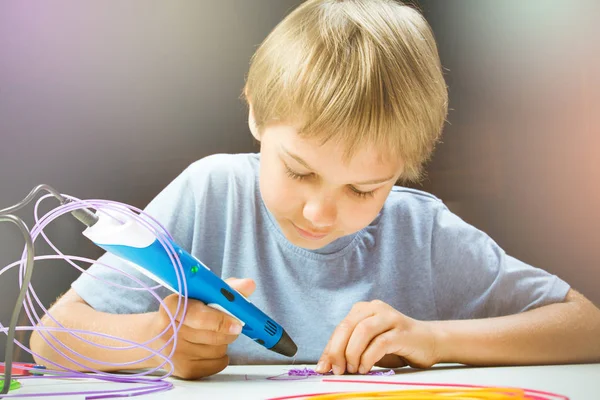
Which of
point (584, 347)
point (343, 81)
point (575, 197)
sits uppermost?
point (343, 81)

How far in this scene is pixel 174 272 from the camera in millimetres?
430

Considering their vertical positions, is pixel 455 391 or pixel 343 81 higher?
pixel 343 81

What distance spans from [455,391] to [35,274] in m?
0.35

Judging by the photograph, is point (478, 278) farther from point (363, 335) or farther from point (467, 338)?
point (363, 335)

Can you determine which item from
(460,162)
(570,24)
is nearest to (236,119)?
(460,162)

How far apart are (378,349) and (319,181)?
0.45ft

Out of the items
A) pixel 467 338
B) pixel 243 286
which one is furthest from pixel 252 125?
pixel 467 338

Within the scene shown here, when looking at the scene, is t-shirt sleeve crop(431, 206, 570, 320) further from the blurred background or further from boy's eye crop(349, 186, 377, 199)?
boy's eye crop(349, 186, 377, 199)

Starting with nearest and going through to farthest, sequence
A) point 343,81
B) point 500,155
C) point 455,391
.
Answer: point 455,391, point 343,81, point 500,155

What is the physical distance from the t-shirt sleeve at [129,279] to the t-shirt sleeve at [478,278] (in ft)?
0.85

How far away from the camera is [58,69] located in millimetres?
541

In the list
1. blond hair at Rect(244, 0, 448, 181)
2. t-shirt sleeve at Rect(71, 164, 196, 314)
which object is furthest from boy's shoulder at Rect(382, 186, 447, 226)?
t-shirt sleeve at Rect(71, 164, 196, 314)

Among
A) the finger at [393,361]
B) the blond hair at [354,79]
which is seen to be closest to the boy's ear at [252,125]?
the blond hair at [354,79]

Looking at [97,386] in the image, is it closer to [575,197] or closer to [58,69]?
[58,69]
